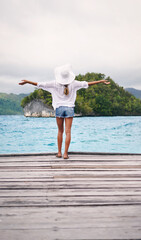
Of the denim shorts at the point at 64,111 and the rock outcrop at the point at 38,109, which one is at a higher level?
the rock outcrop at the point at 38,109

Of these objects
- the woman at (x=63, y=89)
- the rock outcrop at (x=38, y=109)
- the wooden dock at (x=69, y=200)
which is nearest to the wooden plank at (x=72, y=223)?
the wooden dock at (x=69, y=200)

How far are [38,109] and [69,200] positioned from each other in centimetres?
8964

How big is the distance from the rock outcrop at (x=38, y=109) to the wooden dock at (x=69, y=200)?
86.2 meters

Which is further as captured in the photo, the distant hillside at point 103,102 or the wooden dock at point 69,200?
the distant hillside at point 103,102

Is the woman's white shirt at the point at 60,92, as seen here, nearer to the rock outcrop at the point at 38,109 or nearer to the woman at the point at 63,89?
the woman at the point at 63,89

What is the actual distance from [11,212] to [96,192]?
969 millimetres

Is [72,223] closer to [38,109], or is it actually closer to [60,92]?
[60,92]

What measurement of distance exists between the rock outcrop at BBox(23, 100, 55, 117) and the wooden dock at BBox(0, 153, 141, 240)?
283ft

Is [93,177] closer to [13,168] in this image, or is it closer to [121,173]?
[121,173]

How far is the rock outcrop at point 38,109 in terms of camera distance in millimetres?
89938

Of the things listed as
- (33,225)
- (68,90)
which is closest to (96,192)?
(33,225)

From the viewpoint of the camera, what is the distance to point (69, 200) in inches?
92.5

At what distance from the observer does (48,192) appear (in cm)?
→ 257

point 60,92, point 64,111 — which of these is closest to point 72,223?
point 64,111
